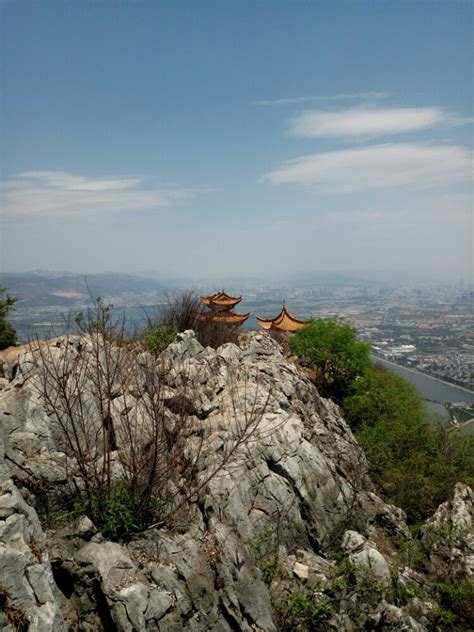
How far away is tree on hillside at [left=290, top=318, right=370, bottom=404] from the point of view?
675 inches

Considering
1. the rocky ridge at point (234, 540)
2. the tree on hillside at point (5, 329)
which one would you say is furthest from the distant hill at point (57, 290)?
the rocky ridge at point (234, 540)

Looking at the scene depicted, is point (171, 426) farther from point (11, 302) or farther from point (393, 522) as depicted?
point (11, 302)

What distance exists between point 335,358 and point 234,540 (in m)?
12.2

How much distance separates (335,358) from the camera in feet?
56.7

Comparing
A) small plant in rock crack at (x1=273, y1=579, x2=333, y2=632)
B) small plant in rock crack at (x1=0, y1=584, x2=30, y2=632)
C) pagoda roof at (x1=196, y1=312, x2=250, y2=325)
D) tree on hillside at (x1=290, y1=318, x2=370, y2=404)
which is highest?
pagoda roof at (x1=196, y1=312, x2=250, y2=325)

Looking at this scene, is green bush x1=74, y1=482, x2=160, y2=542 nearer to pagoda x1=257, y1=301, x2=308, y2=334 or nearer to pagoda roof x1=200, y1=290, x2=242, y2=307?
pagoda x1=257, y1=301, x2=308, y2=334

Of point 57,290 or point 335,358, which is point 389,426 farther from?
point 57,290

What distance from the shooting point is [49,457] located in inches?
237

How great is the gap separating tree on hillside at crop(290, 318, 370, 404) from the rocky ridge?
599 cm

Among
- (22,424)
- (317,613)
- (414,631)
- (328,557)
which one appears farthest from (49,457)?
(414,631)

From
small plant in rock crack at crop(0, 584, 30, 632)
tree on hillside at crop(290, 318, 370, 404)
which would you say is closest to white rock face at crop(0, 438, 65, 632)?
small plant in rock crack at crop(0, 584, 30, 632)

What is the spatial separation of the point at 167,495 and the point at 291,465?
277 centimetres

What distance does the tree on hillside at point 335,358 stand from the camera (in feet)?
56.2

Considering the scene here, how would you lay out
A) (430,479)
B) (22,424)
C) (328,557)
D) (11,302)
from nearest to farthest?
(22,424) < (328,557) < (430,479) < (11,302)
